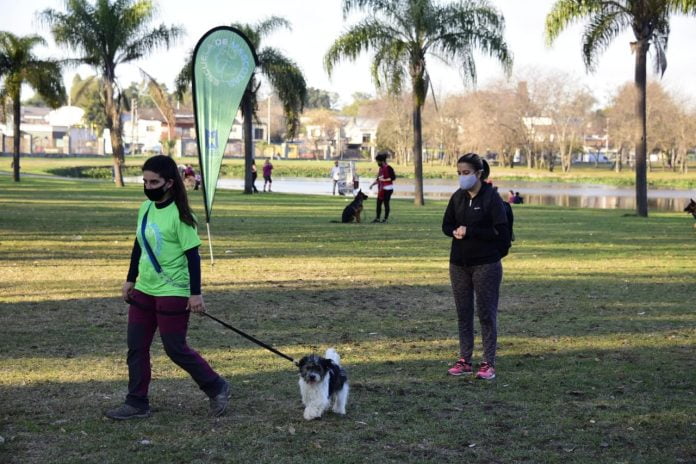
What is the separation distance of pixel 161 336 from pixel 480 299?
2.55 meters

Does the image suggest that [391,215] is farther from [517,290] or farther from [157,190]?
[157,190]

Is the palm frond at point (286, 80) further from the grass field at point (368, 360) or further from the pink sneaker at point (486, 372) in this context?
the pink sneaker at point (486, 372)

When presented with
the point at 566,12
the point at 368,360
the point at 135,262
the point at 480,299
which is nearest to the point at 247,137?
the point at 566,12

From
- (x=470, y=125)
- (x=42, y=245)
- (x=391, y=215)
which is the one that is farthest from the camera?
(x=470, y=125)

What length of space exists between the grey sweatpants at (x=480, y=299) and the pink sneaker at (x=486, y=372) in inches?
1.4

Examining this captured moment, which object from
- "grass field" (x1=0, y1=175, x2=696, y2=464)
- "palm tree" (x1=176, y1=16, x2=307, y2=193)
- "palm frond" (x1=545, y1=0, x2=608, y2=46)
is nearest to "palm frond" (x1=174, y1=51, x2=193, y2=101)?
"palm tree" (x1=176, y1=16, x2=307, y2=193)

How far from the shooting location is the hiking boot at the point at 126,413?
20.0 feet

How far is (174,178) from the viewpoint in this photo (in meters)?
5.84

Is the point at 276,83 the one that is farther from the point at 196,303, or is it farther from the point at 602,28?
the point at 196,303

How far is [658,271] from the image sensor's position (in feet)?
47.5

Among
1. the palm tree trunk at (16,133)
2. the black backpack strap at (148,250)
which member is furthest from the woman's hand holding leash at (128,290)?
the palm tree trunk at (16,133)

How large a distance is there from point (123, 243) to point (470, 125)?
7968 centimetres

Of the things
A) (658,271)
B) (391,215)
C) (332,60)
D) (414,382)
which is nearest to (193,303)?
(414,382)

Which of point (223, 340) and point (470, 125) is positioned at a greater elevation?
point (470, 125)
